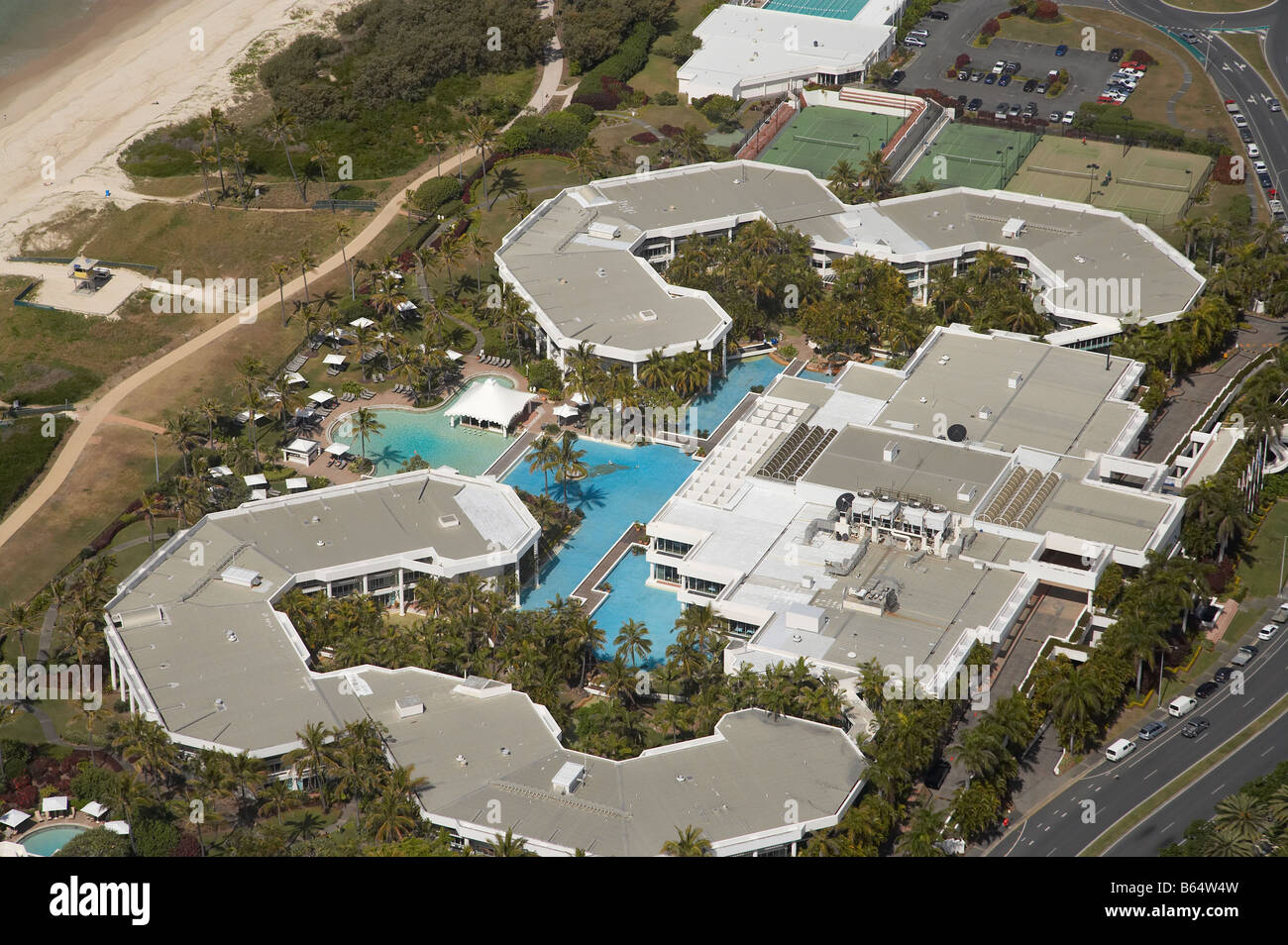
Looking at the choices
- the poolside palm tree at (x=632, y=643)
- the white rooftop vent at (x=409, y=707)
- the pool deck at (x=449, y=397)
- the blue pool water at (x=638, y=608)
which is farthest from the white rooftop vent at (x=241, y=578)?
the poolside palm tree at (x=632, y=643)

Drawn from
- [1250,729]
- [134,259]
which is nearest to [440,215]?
[134,259]

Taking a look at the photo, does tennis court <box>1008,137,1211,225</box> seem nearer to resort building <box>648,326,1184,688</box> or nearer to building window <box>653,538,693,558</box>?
resort building <box>648,326,1184,688</box>

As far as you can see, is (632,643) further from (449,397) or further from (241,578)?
(449,397)

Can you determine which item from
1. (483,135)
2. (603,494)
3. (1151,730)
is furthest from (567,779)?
(483,135)

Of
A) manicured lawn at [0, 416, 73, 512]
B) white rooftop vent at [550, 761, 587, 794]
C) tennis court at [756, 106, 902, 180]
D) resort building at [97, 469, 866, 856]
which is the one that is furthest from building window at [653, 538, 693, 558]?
tennis court at [756, 106, 902, 180]

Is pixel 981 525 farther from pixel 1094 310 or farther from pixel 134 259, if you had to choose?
pixel 134 259

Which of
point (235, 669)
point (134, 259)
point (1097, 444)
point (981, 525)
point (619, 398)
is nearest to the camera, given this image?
point (235, 669)
